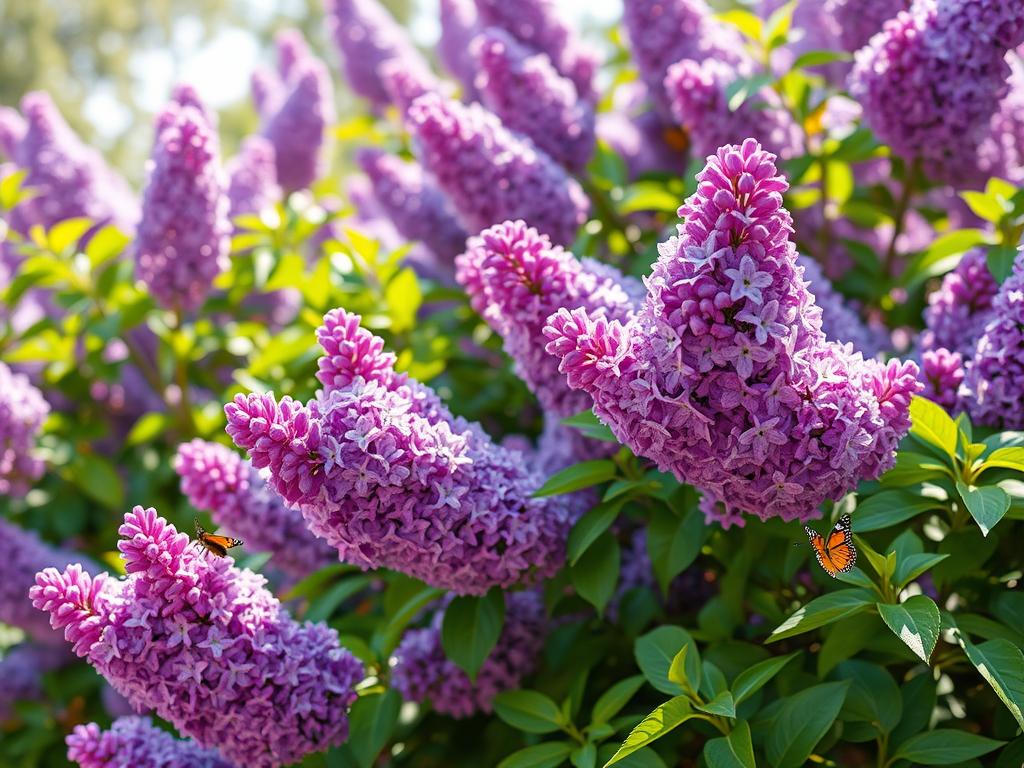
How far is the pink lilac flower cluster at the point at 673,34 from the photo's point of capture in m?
2.73

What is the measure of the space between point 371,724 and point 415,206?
1.65 meters

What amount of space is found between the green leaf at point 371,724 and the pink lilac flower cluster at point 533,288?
65 cm

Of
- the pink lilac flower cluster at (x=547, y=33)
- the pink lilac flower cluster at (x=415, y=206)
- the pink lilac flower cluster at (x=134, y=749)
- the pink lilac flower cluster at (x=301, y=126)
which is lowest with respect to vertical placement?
the pink lilac flower cluster at (x=134, y=749)

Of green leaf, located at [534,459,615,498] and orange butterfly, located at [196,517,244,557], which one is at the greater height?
green leaf, located at [534,459,615,498]

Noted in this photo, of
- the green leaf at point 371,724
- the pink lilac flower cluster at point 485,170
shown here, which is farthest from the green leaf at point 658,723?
the pink lilac flower cluster at point 485,170

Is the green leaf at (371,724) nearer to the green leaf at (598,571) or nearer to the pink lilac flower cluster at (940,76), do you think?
the green leaf at (598,571)

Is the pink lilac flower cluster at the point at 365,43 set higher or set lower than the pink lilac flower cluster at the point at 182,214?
higher

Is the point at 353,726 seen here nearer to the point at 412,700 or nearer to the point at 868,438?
the point at 412,700

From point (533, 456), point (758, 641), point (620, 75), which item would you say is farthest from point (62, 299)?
point (758, 641)

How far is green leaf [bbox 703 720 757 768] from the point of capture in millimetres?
1500

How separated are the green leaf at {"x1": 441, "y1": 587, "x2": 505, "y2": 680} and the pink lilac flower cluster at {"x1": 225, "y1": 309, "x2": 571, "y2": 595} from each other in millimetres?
81

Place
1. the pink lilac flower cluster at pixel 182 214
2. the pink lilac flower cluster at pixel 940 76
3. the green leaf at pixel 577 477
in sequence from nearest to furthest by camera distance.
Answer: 1. the green leaf at pixel 577 477
2. the pink lilac flower cluster at pixel 940 76
3. the pink lilac flower cluster at pixel 182 214

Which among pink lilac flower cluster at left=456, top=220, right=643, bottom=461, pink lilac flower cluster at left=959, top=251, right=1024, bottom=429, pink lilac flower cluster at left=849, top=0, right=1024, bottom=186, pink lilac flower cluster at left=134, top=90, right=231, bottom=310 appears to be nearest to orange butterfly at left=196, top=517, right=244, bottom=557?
pink lilac flower cluster at left=456, top=220, right=643, bottom=461

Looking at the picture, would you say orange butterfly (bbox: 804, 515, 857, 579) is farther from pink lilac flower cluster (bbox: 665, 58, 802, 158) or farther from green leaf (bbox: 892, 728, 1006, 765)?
pink lilac flower cluster (bbox: 665, 58, 802, 158)
